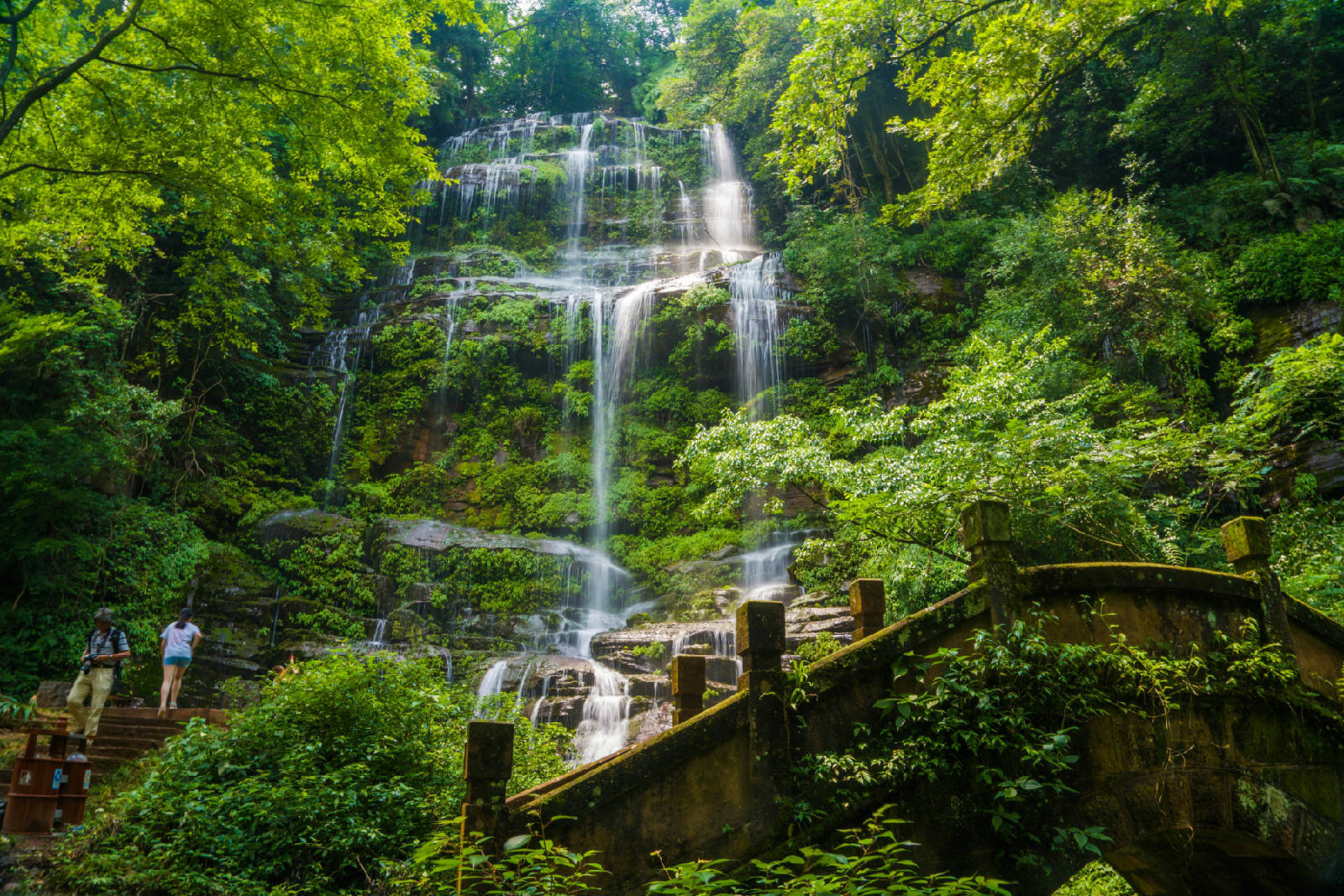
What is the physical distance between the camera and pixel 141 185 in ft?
28.7

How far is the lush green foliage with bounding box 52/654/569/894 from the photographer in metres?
5.09

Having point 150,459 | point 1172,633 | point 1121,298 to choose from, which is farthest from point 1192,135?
point 150,459

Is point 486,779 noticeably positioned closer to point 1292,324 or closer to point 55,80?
point 55,80

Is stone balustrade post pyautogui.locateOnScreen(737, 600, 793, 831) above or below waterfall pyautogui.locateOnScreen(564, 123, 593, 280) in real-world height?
below

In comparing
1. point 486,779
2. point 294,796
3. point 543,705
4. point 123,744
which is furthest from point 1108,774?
point 123,744

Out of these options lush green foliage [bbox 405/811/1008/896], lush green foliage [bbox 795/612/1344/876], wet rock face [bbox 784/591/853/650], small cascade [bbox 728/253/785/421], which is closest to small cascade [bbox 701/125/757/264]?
small cascade [bbox 728/253/785/421]

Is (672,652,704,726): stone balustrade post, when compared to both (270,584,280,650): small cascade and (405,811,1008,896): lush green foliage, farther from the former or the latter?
(270,584,280,650): small cascade

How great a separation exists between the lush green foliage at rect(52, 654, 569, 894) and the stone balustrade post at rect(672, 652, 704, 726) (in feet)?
6.02

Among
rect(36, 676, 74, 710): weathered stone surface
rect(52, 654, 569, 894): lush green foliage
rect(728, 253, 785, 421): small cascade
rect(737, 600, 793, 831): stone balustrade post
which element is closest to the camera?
rect(737, 600, 793, 831): stone balustrade post

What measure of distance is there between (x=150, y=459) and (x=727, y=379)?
13.4 m

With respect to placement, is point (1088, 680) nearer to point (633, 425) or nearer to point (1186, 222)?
point (1186, 222)

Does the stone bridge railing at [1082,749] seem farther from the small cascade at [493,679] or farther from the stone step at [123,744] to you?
the small cascade at [493,679]

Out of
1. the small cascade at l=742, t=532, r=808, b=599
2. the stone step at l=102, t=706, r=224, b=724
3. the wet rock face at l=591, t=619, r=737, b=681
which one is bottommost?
the stone step at l=102, t=706, r=224, b=724

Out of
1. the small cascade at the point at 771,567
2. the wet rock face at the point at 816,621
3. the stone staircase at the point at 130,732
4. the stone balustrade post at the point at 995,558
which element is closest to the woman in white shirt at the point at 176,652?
the stone staircase at the point at 130,732
